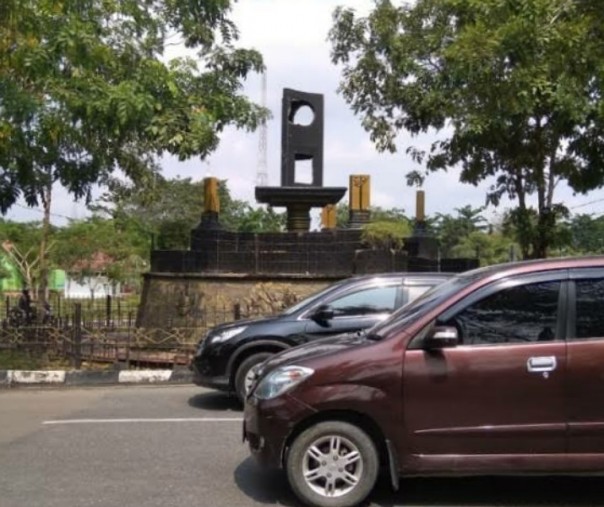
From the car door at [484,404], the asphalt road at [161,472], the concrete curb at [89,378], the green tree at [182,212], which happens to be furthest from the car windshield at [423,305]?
the green tree at [182,212]

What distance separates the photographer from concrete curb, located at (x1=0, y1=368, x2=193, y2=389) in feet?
38.5

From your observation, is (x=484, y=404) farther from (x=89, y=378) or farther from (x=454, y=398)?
(x=89, y=378)

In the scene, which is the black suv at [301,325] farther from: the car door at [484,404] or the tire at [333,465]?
the car door at [484,404]

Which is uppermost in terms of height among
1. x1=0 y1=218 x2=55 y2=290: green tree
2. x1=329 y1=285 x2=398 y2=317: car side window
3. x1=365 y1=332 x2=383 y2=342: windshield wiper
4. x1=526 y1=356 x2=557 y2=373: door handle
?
x1=0 y1=218 x2=55 y2=290: green tree

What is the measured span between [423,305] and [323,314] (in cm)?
368

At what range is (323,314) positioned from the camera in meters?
9.27

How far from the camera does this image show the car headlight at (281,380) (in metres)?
5.41

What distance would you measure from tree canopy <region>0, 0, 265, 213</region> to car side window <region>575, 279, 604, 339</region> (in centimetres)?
615

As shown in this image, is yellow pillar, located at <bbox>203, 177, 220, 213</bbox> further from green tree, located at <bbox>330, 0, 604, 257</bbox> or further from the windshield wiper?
the windshield wiper

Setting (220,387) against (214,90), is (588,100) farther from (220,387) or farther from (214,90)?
(220,387)

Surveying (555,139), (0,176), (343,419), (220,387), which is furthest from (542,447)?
(555,139)

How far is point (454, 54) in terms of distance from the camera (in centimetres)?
921

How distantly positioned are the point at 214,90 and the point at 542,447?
926cm

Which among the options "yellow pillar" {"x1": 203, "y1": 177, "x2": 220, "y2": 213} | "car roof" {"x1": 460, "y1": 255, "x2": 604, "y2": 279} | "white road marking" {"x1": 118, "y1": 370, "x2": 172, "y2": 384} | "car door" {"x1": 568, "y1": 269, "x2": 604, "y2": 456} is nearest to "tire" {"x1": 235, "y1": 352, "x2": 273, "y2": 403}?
"white road marking" {"x1": 118, "y1": 370, "x2": 172, "y2": 384}
